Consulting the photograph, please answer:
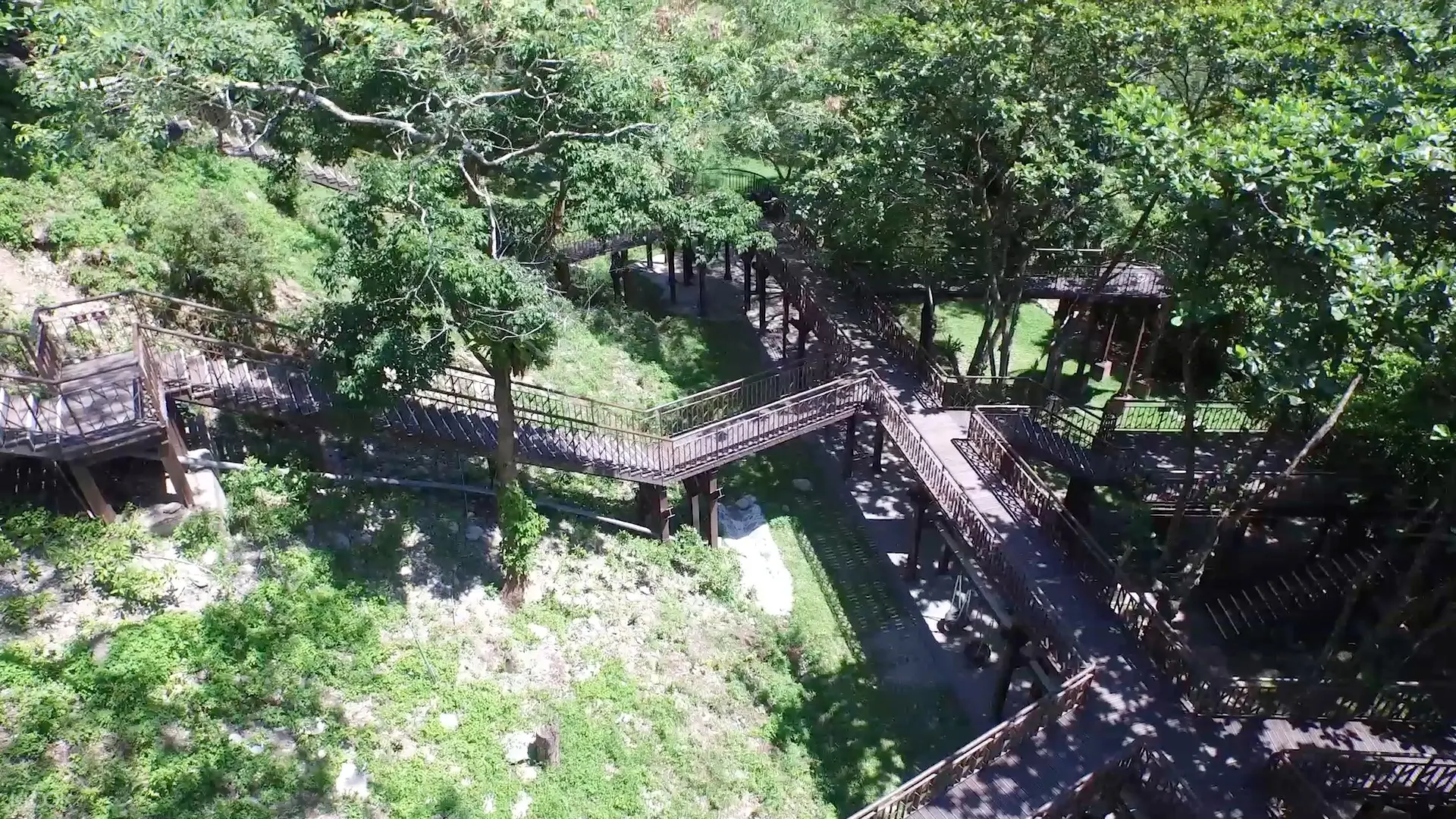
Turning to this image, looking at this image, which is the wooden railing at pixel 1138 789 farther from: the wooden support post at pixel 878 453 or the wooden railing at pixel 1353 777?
the wooden support post at pixel 878 453

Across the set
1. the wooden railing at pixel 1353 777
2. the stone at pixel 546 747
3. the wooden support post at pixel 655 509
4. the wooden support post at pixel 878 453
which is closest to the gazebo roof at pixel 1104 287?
the wooden support post at pixel 878 453

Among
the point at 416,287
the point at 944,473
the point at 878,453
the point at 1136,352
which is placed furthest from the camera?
the point at 1136,352

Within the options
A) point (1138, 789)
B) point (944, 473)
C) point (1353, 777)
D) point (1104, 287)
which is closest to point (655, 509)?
point (944, 473)

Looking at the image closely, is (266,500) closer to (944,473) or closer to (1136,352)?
(944,473)

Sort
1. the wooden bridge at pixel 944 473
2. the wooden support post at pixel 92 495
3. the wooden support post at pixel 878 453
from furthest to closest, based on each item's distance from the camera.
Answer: the wooden support post at pixel 878 453, the wooden support post at pixel 92 495, the wooden bridge at pixel 944 473

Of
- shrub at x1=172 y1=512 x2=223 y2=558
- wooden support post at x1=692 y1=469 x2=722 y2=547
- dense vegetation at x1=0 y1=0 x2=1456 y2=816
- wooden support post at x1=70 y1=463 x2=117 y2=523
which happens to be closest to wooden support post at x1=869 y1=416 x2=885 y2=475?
dense vegetation at x1=0 y1=0 x2=1456 y2=816

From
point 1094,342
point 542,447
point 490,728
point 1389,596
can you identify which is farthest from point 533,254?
point 1094,342
